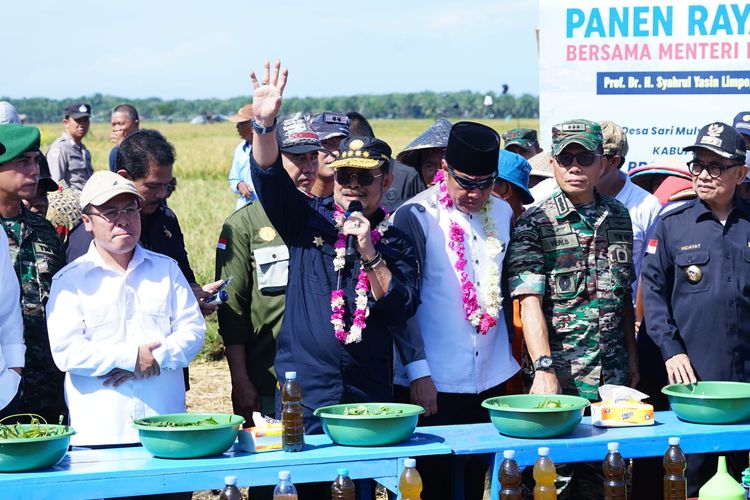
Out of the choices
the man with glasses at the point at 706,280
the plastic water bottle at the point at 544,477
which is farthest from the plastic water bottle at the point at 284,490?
the man with glasses at the point at 706,280

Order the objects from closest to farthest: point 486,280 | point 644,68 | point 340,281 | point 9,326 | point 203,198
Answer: point 9,326 → point 340,281 → point 486,280 → point 644,68 → point 203,198

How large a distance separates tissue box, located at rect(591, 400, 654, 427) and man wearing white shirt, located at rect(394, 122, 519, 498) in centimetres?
62

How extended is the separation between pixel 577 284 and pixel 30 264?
2.64 metres

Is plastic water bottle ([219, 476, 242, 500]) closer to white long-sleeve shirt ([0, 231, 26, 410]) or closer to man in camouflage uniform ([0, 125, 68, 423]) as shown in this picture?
white long-sleeve shirt ([0, 231, 26, 410])

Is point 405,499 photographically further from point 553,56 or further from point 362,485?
point 553,56

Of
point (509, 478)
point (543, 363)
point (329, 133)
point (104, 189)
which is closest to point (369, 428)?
point (509, 478)

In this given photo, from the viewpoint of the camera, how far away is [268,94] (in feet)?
15.3

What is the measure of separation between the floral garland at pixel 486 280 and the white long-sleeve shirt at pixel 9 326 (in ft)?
6.68

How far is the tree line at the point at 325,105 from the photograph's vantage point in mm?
109875

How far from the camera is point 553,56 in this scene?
8.38 meters

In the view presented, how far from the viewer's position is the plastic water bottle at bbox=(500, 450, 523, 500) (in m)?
4.27

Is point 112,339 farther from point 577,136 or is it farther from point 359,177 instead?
point 577,136

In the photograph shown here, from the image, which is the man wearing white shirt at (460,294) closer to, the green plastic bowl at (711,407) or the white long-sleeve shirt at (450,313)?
the white long-sleeve shirt at (450,313)

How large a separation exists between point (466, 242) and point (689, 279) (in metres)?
1.16
